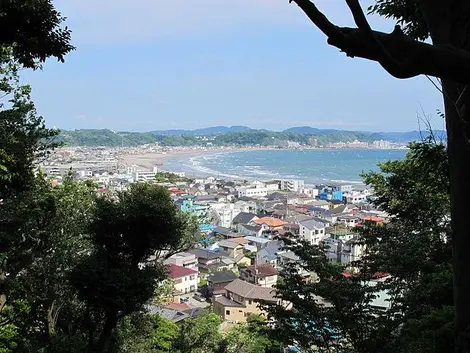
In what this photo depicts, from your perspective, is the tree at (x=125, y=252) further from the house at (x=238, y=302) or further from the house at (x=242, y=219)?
the house at (x=242, y=219)

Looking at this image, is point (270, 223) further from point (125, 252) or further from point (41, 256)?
point (41, 256)

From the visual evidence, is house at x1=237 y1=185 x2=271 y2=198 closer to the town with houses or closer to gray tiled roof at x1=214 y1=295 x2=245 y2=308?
the town with houses

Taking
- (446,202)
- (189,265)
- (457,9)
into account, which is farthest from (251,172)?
(457,9)

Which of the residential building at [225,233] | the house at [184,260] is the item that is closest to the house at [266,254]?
the house at [184,260]

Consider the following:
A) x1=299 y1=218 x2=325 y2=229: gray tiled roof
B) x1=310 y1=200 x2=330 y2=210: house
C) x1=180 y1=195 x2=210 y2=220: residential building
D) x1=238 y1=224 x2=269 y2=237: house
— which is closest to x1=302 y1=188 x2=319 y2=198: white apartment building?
x1=310 y1=200 x2=330 y2=210: house

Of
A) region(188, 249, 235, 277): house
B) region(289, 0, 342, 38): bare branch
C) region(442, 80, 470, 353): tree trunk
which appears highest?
region(289, 0, 342, 38): bare branch

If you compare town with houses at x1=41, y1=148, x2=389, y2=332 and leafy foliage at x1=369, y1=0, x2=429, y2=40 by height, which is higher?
leafy foliage at x1=369, y1=0, x2=429, y2=40

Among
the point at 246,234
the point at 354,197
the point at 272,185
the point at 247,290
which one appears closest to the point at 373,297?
the point at 247,290
